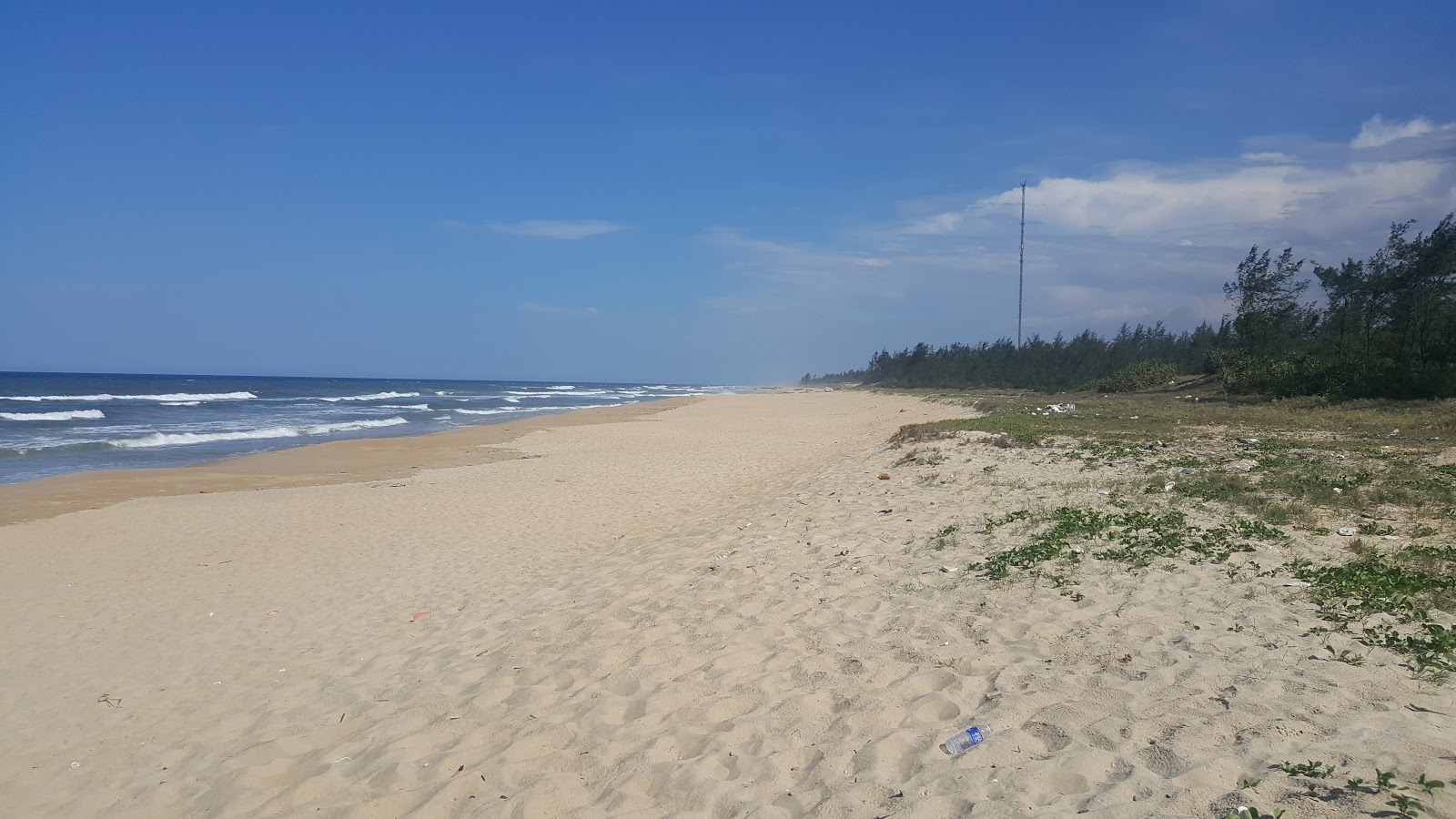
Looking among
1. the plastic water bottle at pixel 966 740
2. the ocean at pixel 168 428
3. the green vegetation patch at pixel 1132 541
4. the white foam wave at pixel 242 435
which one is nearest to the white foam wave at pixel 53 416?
the ocean at pixel 168 428

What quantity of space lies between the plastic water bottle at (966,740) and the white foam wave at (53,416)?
42981 mm

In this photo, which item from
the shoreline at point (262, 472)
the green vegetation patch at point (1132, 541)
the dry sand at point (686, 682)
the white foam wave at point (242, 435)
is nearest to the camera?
the dry sand at point (686, 682)

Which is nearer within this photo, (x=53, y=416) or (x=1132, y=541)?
(x=1132, y=541)

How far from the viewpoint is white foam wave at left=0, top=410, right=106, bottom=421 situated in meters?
34.3

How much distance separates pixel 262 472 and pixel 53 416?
2785 cm

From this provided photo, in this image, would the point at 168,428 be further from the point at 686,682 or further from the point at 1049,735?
the point at 1049,735

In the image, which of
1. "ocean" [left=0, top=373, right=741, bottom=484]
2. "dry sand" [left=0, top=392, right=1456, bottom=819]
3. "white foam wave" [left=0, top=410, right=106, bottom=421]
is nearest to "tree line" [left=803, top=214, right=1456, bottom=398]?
"dry sand" [left=0, top=392, right=1456, bottom=819]

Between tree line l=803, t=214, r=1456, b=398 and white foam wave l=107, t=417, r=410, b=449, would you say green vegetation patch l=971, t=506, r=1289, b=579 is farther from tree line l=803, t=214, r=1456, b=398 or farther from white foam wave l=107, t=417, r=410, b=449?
white foam wave l=107, t=417, r=410, b=449

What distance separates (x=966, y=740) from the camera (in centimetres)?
354

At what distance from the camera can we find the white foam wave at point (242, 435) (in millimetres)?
24234

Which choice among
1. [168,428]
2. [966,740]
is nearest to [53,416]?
[168,428]

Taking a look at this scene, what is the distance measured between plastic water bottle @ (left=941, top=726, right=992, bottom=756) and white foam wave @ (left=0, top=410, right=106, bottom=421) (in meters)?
43.0

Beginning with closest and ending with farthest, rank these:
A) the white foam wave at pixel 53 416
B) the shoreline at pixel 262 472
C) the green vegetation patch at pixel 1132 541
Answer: the green vegetation patch at pixel 1132 541
the shoreline at pixel 262 472
the white foam wave at pixel 53 416

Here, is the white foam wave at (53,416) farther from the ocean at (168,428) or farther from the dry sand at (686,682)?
the dry sand at (686,682)
